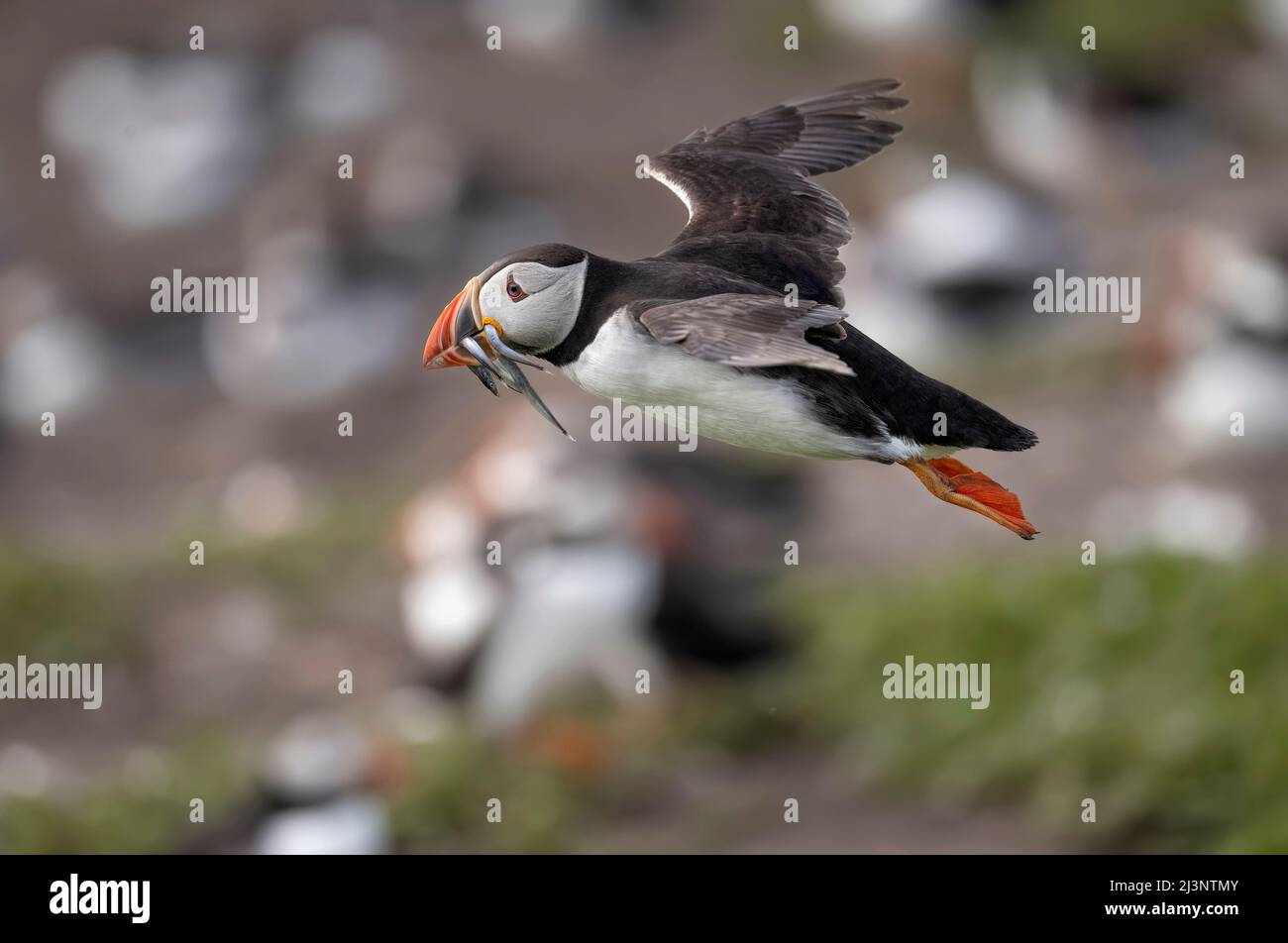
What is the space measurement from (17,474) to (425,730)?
22.1ft

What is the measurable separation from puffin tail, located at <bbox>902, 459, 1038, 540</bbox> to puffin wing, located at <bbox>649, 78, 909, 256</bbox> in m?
0.54

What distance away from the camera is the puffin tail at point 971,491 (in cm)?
250

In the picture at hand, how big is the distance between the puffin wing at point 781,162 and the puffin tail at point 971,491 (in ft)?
1.77

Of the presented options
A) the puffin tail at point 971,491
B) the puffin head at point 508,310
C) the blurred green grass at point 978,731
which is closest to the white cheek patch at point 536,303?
the puffin head at point 508,310

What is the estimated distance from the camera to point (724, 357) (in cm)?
229

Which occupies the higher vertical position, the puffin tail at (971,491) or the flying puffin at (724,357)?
the flying puffin at (724,357)

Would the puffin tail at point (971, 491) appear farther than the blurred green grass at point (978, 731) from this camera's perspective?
No

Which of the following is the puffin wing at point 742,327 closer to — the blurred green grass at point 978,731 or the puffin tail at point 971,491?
the puffin tail at point 971,491

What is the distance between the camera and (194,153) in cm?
1902

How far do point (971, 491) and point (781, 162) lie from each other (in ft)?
3.37

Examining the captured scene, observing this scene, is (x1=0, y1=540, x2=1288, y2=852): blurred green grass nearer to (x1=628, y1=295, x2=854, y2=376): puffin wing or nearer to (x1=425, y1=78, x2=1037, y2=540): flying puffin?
(x1=425, y1=78, x2=1037, y2=540): flying puffin

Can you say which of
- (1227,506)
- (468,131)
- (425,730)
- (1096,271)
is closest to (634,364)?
(425,730)

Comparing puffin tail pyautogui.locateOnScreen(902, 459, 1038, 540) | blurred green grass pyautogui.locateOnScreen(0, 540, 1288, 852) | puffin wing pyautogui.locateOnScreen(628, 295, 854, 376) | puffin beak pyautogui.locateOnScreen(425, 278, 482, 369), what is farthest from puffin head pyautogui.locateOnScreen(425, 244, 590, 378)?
blurred green grass pyautogui.locateOnScreen(0, 540, 1288, 852)

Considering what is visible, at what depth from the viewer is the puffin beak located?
2447 millimetres
